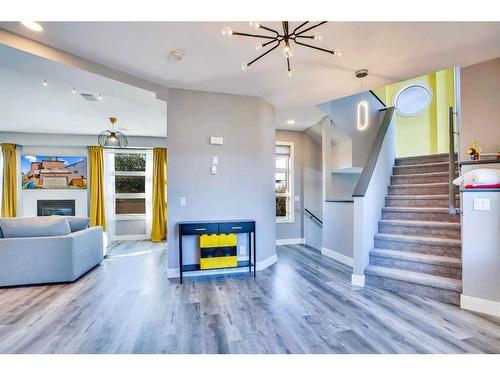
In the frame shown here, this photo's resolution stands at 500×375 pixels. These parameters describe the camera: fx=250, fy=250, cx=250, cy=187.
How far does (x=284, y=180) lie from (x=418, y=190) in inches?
114

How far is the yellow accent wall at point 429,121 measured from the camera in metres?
5.53

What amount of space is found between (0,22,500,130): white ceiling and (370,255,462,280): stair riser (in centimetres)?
241

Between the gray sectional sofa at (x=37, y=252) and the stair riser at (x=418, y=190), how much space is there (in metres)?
4.90

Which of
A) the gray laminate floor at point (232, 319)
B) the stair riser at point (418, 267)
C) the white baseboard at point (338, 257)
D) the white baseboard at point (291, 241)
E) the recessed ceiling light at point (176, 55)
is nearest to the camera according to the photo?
the gray laminate floor at point (232, 319)

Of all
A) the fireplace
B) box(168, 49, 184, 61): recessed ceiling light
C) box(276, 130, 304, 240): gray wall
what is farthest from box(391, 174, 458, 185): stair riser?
the fireplace

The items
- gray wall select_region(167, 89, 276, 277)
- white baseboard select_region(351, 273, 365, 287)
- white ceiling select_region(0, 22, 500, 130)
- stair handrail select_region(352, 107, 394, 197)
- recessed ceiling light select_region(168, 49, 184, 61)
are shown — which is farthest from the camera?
gray wall select_region(167, 89, 276, 277)

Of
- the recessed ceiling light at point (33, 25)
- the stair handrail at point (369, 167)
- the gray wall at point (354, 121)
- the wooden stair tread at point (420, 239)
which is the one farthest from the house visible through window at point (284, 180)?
the recessed ceiling light at point (33, 25)

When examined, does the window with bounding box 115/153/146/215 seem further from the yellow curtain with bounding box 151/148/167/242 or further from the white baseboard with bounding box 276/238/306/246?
the white baseboard with bounding box 276/238/306/246

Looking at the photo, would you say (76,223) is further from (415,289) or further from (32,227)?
(415,289)

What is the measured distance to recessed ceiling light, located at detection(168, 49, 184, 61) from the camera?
105 inches

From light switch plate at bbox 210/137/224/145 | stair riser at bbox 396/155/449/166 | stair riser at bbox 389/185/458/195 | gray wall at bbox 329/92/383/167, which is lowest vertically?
stair riser at bbox 389/185/458/195

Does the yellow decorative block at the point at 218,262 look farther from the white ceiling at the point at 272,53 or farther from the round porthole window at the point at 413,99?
the round porthole window at the point at 413,99

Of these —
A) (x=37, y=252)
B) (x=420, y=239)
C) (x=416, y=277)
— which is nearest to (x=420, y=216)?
(x=420, y=239)

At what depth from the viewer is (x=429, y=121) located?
5828 mm
